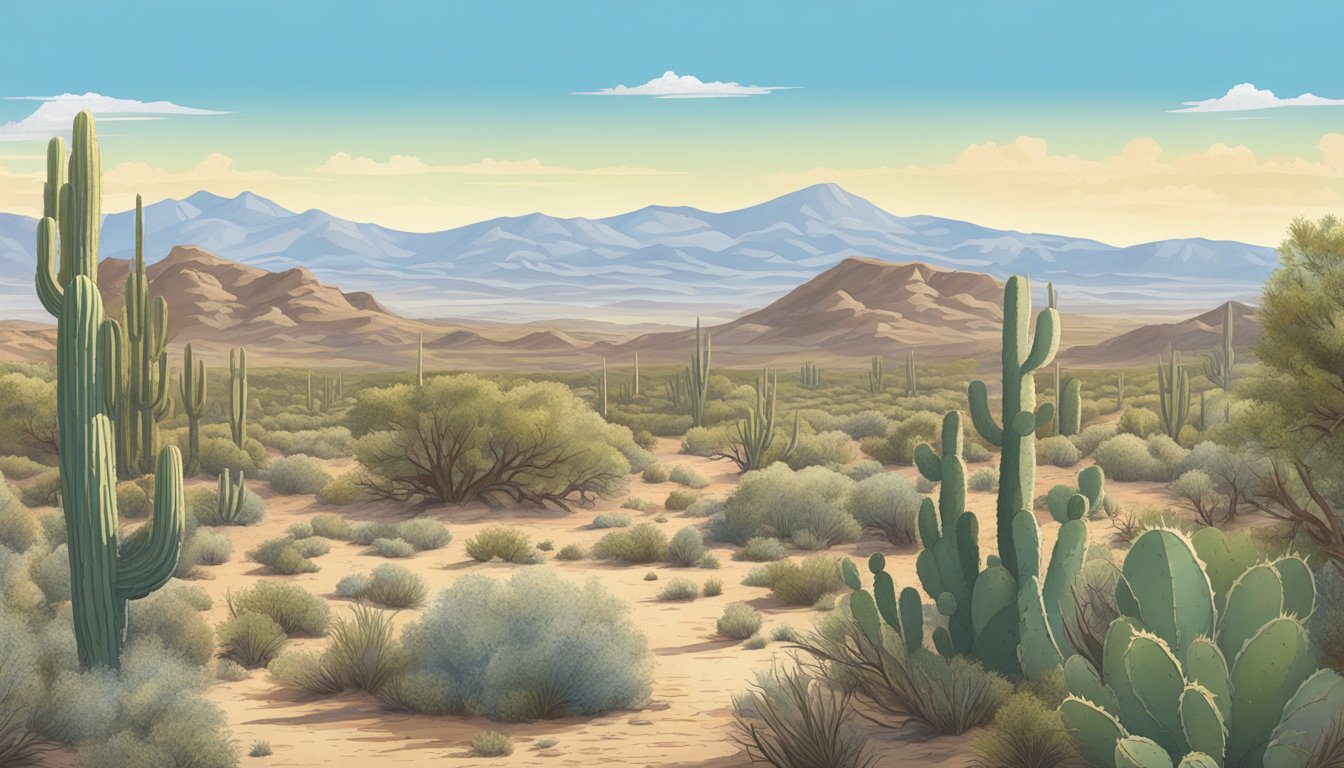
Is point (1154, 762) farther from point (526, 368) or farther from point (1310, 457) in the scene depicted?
point (526, 368)

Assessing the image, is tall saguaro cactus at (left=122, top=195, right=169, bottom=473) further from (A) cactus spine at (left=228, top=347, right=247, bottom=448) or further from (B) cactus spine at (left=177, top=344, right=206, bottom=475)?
(A) cactus spine at (left=228, top=347, right=247, bottom=448)

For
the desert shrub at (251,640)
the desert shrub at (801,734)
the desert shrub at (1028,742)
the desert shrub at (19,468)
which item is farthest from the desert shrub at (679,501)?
the desert shrub at (1028,742)

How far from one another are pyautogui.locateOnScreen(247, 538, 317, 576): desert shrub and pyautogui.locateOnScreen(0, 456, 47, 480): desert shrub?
1230 cm

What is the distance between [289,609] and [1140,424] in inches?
1117

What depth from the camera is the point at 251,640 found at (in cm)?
1550

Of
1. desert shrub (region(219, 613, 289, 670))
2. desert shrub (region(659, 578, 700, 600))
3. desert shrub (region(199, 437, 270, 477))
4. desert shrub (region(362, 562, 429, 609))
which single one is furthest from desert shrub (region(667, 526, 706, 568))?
desert shrub (region(199, 437, 270, 477))

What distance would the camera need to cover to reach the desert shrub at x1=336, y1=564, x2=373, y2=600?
64.1 ft

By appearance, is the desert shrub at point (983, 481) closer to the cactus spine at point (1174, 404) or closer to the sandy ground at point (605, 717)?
the sandy ground at point (605, 717)

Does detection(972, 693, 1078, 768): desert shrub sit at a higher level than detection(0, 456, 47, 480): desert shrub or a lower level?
higher

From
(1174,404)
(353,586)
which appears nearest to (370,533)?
(353,586)

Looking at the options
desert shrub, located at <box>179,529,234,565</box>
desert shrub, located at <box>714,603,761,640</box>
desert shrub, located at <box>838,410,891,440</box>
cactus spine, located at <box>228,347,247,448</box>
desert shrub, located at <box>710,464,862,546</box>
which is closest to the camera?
desert shrub, located at <box>714,603,761,640</box>

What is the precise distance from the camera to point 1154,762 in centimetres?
841

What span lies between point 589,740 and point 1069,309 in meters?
147

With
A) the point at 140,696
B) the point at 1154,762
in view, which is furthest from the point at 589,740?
the point at 1154,762
